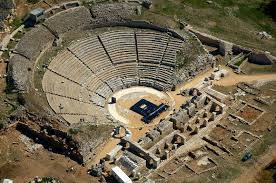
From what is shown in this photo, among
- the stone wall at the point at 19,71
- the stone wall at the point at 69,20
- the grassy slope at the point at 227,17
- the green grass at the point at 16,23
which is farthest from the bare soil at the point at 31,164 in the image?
the grassy slope at the point at 227,17

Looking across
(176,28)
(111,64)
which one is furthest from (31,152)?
(176,28)

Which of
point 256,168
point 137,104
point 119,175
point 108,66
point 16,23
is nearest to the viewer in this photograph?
point 119,175

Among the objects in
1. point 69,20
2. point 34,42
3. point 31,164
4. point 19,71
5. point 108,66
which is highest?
point 69,20

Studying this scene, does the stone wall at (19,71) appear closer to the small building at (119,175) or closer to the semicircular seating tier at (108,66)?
the semicircular seating tier at (108,66)

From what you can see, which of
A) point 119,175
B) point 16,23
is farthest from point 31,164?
point 16,23

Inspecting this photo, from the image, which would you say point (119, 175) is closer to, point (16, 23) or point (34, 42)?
point (34, 42)

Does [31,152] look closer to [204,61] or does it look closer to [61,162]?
[61,162]
